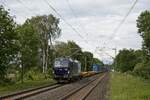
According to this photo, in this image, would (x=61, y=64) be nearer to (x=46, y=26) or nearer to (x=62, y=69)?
(x=62, y=69)

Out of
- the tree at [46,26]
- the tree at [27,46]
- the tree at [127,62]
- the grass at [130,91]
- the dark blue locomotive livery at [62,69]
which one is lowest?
the grass at [130,91]

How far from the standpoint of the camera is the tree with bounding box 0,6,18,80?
4188 cm

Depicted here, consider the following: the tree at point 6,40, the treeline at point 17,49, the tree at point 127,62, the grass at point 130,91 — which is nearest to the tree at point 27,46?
the treeline at point 17,49

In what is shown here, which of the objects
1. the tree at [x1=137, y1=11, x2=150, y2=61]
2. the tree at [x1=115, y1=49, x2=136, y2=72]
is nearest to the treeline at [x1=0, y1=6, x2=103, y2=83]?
the tree at [x1=137, y1=11, x2=150, y2=61]

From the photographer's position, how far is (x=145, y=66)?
81.9 m

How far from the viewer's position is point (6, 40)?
42.6 metres

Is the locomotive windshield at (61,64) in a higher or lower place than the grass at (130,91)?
higher

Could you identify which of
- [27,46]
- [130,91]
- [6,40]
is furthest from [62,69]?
[130,91]

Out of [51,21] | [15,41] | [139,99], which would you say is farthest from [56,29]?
[139,99]

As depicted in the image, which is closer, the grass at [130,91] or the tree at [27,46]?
the grass at [130,91]

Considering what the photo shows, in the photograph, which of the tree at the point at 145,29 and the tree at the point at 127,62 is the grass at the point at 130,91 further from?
the tree at the point at 127,62

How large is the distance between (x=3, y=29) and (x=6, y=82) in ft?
18.8

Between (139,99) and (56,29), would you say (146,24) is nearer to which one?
(56,29)

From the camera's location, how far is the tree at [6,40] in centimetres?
4188
